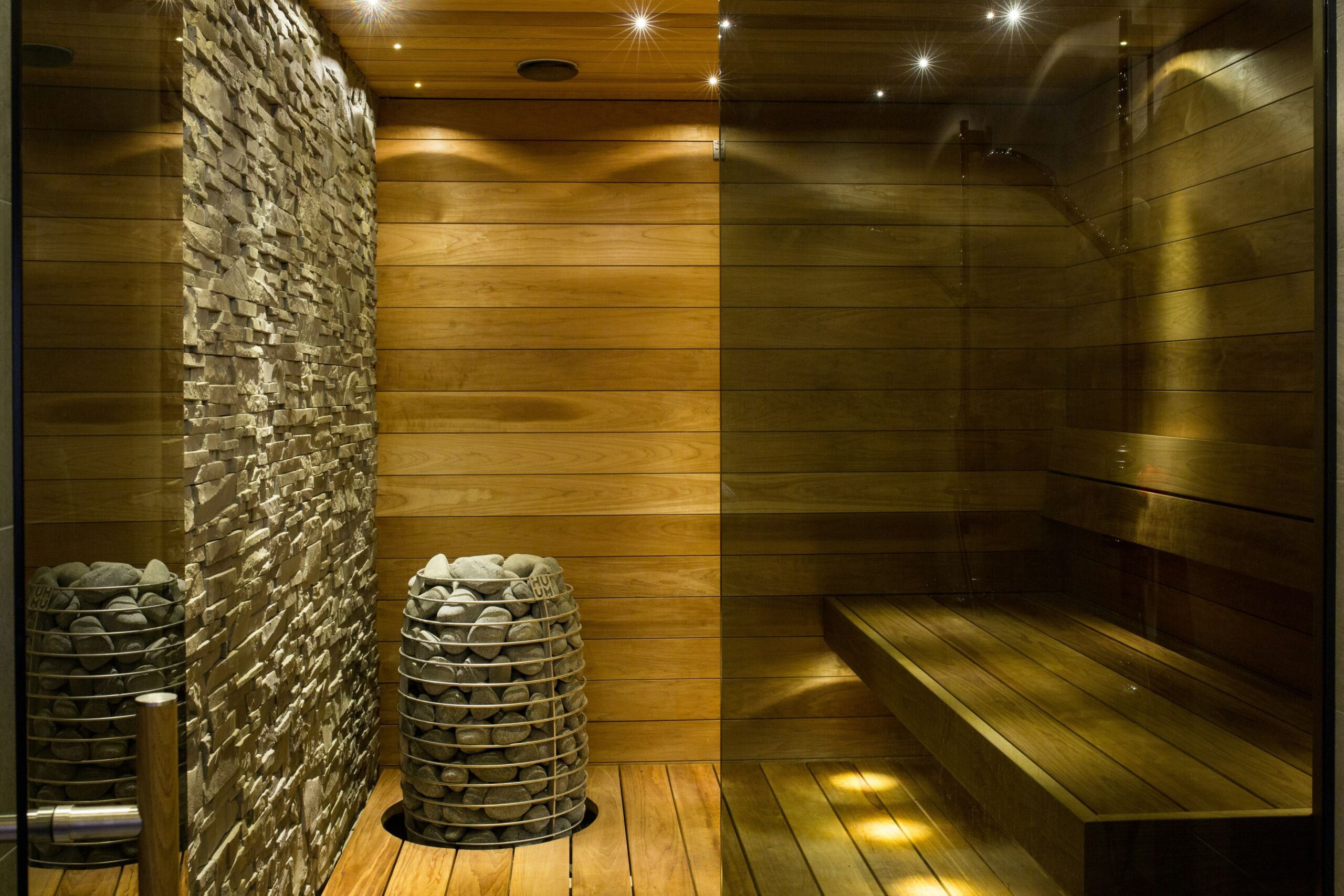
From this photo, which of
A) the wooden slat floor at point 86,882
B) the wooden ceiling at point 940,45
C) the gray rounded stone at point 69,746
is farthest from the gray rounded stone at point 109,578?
the wooden ceiling at point 940,45

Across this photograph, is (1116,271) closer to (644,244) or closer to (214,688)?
(214,688)

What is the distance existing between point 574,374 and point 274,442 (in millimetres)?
1204

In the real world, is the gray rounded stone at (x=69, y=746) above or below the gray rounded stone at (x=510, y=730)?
above

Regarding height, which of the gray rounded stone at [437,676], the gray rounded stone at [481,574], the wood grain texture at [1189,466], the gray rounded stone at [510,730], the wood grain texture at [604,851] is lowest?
the wood grain texture at [604,851]

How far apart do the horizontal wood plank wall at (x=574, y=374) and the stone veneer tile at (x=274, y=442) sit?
0.66 ft

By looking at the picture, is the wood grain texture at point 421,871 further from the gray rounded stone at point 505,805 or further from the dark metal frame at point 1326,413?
the dark metal frame at point 1326,413

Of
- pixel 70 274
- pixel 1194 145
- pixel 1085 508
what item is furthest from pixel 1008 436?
pixel 70 274

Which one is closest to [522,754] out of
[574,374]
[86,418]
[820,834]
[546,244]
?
[574,374]

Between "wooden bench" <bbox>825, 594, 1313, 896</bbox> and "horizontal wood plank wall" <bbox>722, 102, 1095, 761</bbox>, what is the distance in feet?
0.15

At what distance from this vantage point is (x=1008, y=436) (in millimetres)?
861

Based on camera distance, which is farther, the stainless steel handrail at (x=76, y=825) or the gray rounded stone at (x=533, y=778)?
the gray rounded stone at (x=533, y=778)

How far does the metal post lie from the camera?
67 cm

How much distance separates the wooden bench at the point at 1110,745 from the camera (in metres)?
0.77

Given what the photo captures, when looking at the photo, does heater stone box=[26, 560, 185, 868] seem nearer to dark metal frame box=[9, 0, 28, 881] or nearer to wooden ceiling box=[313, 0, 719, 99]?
dark metal frame box=[9, 0, 28, 881]
